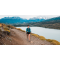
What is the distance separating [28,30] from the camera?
809 cm
